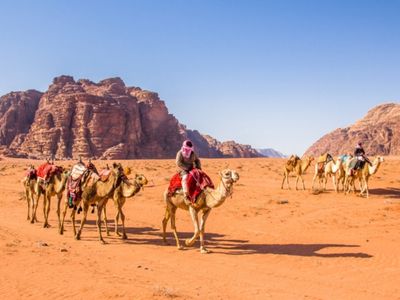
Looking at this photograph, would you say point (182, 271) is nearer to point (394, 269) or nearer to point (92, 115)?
point (394, 269)

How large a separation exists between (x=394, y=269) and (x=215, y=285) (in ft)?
16.2

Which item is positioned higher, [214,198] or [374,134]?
[374,134]

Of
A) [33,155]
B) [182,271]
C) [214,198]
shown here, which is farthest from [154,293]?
A: [33,155]

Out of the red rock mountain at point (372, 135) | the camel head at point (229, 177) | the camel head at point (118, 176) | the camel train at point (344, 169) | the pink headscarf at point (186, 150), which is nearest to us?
the camel head at point (229, 177)

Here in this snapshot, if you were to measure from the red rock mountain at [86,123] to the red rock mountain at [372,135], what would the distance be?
220ft

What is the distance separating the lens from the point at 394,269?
10.1m

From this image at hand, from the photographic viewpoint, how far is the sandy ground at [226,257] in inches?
307

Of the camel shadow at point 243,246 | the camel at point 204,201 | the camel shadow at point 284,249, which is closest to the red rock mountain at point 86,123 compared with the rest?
the camel shadow at point 243,246

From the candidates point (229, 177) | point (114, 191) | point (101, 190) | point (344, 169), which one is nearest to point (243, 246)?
point (229, 177)

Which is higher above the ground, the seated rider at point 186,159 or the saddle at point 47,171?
the seated rider at point 186,159

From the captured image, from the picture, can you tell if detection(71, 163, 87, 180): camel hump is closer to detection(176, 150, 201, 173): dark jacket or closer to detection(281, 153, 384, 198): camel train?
detection(176, 150, 201, 173): dark jacket

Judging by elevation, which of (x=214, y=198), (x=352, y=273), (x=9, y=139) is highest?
(x=9, y=139)

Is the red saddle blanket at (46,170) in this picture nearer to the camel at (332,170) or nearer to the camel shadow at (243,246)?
the camel shadow at (243,246)

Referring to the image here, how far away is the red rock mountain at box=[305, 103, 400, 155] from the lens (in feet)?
434
